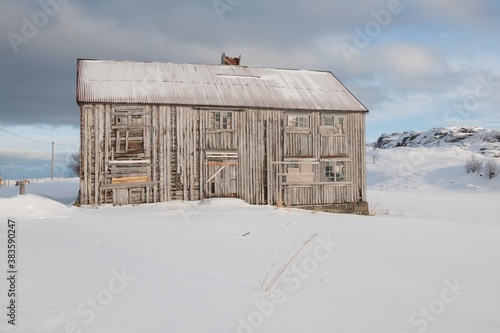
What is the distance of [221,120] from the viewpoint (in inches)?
688

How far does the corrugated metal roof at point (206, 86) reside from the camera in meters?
16.8

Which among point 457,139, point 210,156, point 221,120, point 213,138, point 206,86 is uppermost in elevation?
point 457,139

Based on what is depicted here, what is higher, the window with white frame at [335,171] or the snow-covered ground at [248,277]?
the window with white frame at [335,171]

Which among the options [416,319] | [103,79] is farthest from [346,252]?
[103,79]

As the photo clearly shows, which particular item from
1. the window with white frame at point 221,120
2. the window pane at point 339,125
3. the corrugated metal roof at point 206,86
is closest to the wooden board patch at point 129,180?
the corrugated metal roof at point 206,86

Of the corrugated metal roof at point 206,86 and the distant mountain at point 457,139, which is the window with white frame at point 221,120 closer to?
the corrugated metal roof at point 206,86

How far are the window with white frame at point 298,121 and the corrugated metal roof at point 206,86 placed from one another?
51 centimetres

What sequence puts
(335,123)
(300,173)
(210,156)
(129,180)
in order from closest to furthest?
1. (129,180)
2. (210,156)
3. (300,173)
4. (335,123)

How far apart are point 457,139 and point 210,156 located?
47533mm

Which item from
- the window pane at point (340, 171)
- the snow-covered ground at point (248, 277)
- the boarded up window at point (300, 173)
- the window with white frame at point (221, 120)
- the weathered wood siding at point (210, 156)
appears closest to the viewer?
the snow-covered ground at point (248, 277)

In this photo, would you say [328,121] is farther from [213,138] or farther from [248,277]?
[248,277]

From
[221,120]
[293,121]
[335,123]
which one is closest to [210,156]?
[221,120]

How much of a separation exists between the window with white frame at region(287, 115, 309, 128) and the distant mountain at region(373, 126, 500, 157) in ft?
107

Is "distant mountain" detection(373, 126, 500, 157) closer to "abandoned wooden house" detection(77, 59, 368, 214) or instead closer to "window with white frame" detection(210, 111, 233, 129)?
"abandoned wooden house" detection(77, 59, 368, 214)
